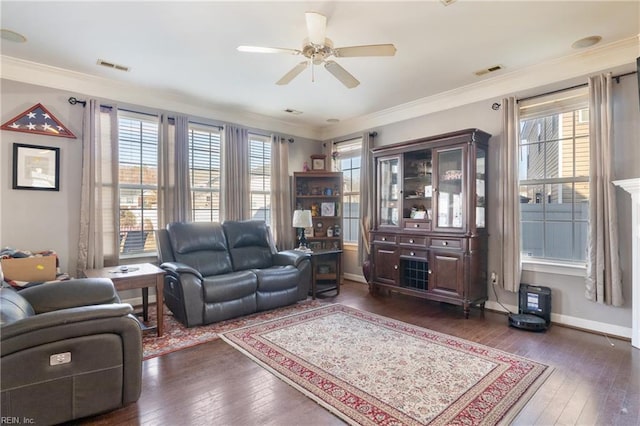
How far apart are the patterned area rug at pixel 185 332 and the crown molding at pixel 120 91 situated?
2684 millimetres

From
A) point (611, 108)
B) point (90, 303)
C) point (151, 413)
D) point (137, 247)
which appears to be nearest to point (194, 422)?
point (151, 413)

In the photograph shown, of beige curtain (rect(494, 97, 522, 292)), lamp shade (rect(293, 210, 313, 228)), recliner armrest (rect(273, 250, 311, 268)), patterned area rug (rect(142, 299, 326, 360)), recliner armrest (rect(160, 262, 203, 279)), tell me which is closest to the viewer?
patterned area rug (rect(142, 299, 326, 360))

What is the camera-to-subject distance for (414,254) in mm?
4199

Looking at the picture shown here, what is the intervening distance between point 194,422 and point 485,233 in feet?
11.8

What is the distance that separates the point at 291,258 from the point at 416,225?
1.70m

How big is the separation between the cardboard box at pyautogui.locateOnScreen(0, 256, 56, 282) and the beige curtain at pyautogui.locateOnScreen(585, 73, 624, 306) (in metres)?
5.23

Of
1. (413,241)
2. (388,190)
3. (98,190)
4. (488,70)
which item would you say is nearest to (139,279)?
(98,190)

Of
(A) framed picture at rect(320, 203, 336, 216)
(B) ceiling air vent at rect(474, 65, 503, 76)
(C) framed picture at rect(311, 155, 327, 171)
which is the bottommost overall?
(A) framed picture at rect(320, 203, 336, 216)

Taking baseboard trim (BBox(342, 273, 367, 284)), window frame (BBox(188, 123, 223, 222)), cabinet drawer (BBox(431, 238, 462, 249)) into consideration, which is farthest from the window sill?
window frame (BBox(188, 123, 223, 222))

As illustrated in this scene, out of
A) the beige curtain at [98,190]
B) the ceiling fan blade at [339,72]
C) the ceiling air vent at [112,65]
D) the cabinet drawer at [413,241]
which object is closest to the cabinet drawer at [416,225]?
the cabinet drawer at [413,241]

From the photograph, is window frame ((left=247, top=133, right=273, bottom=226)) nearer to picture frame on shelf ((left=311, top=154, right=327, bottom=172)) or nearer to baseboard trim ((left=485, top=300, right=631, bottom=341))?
picture frame on shelf ((left=311, top=154, right=327, bottom=172))

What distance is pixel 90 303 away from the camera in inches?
95.9

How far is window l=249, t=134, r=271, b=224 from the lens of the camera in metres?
5.32

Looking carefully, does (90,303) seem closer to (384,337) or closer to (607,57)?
(384,337)
